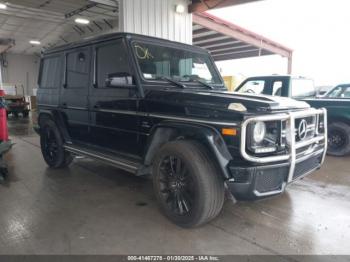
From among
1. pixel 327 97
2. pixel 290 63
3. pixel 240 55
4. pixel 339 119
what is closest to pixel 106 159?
pixel 339 119

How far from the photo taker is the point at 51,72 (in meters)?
4.49

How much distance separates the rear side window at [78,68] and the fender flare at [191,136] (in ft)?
4.77

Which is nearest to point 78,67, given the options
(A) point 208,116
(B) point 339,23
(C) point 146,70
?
(C) point 146,70

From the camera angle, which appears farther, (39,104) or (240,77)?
(240,77)

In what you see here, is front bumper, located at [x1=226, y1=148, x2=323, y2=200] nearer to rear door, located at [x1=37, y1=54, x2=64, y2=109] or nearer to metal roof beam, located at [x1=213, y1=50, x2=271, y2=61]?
rear door, located at [x1=37, y1=54, x2=64, y2=109]

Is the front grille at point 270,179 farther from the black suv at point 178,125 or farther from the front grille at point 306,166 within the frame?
the front grille at point 306,166

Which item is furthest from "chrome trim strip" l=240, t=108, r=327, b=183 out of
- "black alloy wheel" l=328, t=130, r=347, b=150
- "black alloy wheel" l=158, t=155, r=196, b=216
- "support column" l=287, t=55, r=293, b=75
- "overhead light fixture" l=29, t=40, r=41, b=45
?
"overhead light fixture" l=29, t=40, r=41, b=45

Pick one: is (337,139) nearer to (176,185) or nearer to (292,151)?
(292,151)

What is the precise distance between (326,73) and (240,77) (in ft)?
14.4

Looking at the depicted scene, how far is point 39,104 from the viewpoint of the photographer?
15.8ft

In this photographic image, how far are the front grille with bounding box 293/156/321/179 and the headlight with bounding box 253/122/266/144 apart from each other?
480mm

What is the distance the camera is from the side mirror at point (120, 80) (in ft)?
9.93

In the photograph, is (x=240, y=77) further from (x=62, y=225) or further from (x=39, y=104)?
(x=62, y=225)

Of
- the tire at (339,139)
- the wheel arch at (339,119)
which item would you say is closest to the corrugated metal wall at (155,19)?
the wheel arch at (339,119)
